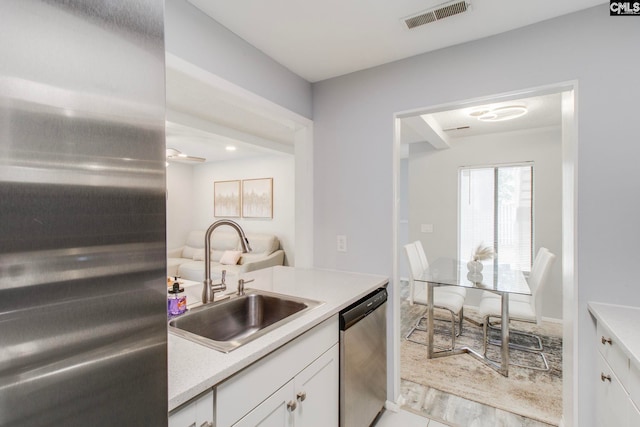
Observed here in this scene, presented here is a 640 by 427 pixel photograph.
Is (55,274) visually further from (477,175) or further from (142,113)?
(477,175)

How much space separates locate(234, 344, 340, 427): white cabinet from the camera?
1.07 m

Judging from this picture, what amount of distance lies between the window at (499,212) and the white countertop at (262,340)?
2.87m

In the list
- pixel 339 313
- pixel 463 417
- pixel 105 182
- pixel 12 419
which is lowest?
pixel 463 417

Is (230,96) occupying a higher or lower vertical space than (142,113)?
higher

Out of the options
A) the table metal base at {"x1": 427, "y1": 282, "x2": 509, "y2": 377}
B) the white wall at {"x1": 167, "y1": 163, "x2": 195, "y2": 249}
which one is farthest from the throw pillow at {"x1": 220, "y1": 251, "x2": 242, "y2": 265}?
the table metal base at {"x1": 427, "y1": 282, "x2": 509, "y2": 377}

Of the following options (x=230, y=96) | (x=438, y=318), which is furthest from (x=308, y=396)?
(x=438, y=318)

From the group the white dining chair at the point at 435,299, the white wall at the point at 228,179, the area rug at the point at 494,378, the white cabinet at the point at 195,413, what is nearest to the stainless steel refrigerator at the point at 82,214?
the white cabinet at the point at 195,413

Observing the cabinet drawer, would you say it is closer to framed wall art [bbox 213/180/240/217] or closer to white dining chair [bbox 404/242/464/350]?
white dining chair [bbox 404/242/464/350]

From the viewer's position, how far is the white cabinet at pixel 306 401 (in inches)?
42.3

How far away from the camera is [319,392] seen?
1.38 m

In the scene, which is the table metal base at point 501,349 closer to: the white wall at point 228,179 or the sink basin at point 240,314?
the sink basin at point 240,314

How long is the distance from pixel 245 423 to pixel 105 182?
0.92 meters

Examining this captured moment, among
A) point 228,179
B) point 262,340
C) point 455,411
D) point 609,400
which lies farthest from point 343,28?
point 228,179

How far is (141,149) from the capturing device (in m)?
0.53
